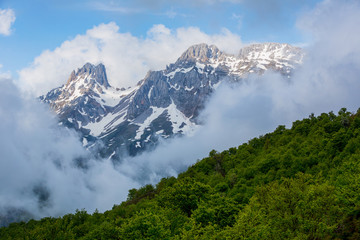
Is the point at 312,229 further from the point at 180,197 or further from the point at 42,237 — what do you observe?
the point at 42,237

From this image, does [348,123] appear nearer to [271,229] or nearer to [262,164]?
[262,164]

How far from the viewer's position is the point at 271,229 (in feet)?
144

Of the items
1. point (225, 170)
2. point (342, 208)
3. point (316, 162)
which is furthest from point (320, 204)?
point (225, 170)

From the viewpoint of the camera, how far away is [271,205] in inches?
2076

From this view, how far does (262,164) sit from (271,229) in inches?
2917

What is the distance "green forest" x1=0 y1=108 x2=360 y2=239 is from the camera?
44.5 metres

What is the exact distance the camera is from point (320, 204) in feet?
156

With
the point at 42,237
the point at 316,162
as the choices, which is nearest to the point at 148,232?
the point at 42,237

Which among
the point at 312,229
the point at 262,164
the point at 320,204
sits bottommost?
the point at 312,229

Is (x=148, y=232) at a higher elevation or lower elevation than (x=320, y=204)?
higher

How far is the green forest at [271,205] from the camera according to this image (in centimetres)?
4447

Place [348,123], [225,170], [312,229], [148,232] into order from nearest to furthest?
[312,229] < [148,232] < [348,123] < [225,170]

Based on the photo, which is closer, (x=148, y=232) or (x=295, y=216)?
(x=295, y=216)

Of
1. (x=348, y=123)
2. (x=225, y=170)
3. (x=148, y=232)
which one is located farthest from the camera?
(x=225, y=170)
